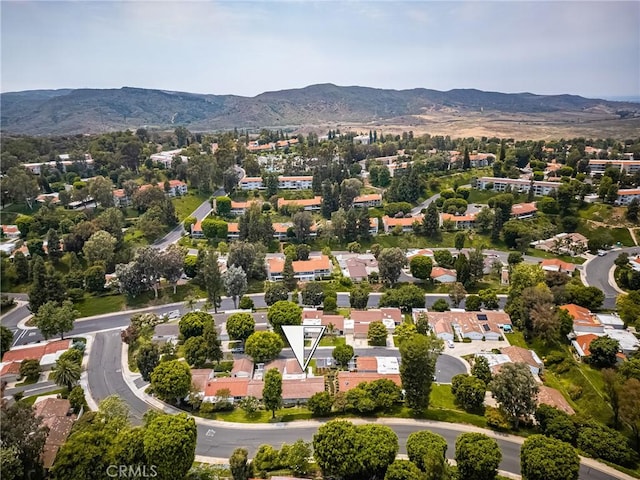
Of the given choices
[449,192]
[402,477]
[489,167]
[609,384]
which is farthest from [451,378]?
[489,167]

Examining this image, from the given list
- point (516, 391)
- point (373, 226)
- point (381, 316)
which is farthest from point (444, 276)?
point (516, 391)

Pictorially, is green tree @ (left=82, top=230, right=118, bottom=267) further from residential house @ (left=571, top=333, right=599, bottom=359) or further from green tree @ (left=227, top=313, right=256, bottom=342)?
residential house @ (left=571, top=333, right=599, bottom=359)

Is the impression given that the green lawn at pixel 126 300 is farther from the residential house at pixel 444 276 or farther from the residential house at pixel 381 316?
the residential house at pixel 444 276

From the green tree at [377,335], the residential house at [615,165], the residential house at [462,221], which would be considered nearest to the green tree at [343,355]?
the green tree at [377,335]

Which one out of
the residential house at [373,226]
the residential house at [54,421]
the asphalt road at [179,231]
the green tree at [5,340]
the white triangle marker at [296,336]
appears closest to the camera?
the residential house at [54,421]

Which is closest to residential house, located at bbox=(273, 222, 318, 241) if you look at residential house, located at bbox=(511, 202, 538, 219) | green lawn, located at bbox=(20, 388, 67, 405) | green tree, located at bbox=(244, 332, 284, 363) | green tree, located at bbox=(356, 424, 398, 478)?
green tree, located at bbox=(244, 332, 284, 363)

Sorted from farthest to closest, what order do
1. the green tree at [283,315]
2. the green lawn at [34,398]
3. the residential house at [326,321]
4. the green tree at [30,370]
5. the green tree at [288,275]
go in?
the green tree at [288,275] → the residential house at [326,321] → the green tree at [283,315] → the green tree at [30,370] → the green lawn at [34,398]

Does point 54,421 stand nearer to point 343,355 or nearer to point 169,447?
point 169,447

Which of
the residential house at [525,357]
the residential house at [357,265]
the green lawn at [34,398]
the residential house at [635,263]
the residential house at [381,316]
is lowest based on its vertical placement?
the green lawn at [34,398]
